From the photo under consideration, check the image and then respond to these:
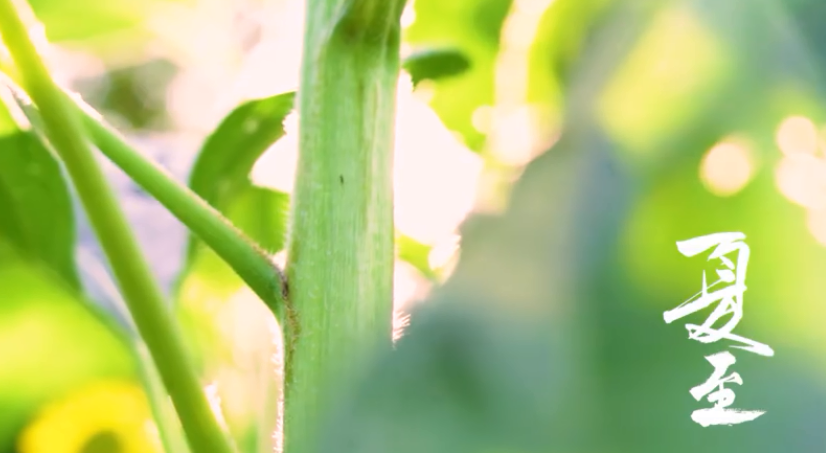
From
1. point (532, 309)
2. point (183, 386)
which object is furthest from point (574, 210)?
point (183, 386)

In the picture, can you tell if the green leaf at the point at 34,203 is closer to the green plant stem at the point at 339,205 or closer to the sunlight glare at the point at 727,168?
the green plant stem at the point at 339,205

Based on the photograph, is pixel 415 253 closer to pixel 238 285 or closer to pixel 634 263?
pixel 238 285

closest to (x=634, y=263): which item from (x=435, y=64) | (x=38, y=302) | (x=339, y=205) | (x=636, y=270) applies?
(x=636, y=270)

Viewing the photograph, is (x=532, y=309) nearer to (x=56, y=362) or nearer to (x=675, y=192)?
(x=675, y=192)

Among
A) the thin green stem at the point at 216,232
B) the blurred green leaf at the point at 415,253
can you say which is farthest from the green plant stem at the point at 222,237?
the blurred green leaf at the point at 415,253

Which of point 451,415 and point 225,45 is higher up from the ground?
point 225,45

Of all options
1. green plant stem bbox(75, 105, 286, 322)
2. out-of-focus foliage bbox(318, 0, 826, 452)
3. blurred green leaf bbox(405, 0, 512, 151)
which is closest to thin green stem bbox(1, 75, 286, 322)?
green plant stem bbox(75, 105, 286, 322)

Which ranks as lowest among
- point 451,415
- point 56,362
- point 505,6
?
point 451,415
